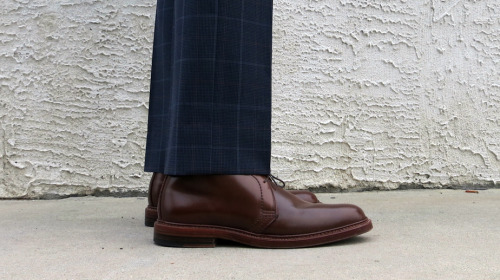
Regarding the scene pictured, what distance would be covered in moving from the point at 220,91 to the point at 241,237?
275 mm

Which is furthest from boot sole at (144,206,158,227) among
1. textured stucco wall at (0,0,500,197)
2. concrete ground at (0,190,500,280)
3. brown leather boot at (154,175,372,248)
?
textured stucco wall at (0,0,500,197)

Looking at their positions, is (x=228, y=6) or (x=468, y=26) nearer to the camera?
(x=228, y=6)

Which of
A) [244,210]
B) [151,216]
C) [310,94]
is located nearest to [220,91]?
[244,210]

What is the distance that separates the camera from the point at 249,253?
76 centimetres

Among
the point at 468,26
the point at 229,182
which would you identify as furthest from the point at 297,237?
the point at 468,26

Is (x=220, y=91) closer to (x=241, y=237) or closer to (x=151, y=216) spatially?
(x=241, y=237)

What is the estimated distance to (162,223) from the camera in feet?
2.70

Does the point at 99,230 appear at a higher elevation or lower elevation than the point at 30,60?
lower

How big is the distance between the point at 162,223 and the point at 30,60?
105cm

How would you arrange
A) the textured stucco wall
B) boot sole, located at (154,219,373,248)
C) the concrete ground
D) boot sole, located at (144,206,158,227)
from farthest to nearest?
the textured stucco wall < boot sole, located at (144,206,158,227) < boot sole, located at (154,219,373,248) < the concrete ground

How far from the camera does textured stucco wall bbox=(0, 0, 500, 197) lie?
1542 mm

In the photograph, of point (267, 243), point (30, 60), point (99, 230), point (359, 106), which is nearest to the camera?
point (267, 243)

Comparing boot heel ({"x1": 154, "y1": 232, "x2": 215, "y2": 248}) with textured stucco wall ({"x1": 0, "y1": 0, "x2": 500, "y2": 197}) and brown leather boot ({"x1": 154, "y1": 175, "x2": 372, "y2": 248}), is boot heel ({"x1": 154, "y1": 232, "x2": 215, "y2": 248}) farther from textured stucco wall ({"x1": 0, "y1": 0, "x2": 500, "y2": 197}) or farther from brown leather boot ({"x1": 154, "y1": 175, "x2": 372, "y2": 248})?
textured stucco wall ({"x1": 0, "y1": 0, "x2": 500, "y2": 197})

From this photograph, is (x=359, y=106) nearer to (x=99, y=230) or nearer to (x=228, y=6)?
(x=228, y=6)
